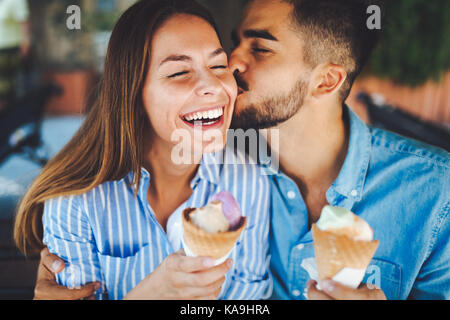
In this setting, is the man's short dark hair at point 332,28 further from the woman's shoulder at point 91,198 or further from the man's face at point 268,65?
the woman's shoulder at point 91,198

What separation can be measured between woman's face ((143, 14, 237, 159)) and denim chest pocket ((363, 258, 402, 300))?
30.9 inches

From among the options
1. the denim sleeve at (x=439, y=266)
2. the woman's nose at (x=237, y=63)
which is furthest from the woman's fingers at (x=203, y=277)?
the denim sleeve at (x=439, y=266)

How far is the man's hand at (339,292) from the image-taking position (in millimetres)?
935

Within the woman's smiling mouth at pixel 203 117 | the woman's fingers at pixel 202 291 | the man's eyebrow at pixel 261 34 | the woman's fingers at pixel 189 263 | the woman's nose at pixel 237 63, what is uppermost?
the man's eyebrow at pixel 261 34

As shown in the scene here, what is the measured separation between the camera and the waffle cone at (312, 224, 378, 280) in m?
0.91

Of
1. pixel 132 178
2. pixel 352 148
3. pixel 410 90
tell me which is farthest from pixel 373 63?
pixel 132 178

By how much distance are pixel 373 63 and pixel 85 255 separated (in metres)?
2.54

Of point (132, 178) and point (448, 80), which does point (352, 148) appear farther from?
point (448, 80)

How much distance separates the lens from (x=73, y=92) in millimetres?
6188

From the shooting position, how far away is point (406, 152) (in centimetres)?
139

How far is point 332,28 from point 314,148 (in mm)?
491

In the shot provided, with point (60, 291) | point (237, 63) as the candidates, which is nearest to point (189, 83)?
point (237, 63)

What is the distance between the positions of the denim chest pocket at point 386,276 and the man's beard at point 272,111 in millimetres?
678

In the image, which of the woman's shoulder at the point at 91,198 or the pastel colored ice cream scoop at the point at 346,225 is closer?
the pastel colored ice cream scoop at the point at 346,225
